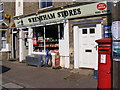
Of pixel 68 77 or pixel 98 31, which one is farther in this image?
pixel 98 31

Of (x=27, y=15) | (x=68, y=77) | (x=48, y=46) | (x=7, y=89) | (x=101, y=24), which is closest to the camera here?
(x=7, y=89)

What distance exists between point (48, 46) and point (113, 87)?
20.9 ft

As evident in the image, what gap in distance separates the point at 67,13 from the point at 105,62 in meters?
5.09

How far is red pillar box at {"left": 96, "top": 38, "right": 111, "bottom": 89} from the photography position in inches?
169

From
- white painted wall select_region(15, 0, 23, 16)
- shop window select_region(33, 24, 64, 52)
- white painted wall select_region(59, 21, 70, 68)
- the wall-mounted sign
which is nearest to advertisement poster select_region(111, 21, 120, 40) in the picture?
the wall-mounted sign

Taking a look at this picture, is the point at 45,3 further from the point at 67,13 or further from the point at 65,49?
the point at 65,49

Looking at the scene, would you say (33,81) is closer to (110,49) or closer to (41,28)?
(110,49)

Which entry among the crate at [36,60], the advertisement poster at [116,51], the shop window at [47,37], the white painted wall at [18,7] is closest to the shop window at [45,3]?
the shop window at [47,37]

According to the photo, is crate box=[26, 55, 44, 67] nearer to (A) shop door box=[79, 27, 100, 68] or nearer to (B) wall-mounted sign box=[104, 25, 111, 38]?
(A) shop door box=[79, 27, 100, 68]

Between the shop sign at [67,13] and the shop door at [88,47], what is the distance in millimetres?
943

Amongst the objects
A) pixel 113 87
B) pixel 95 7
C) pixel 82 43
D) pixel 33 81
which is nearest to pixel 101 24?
pixel 95 7

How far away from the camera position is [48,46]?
403 inches

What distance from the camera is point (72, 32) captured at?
857 cm

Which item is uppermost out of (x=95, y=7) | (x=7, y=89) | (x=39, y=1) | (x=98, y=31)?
(x=39, y=1)
